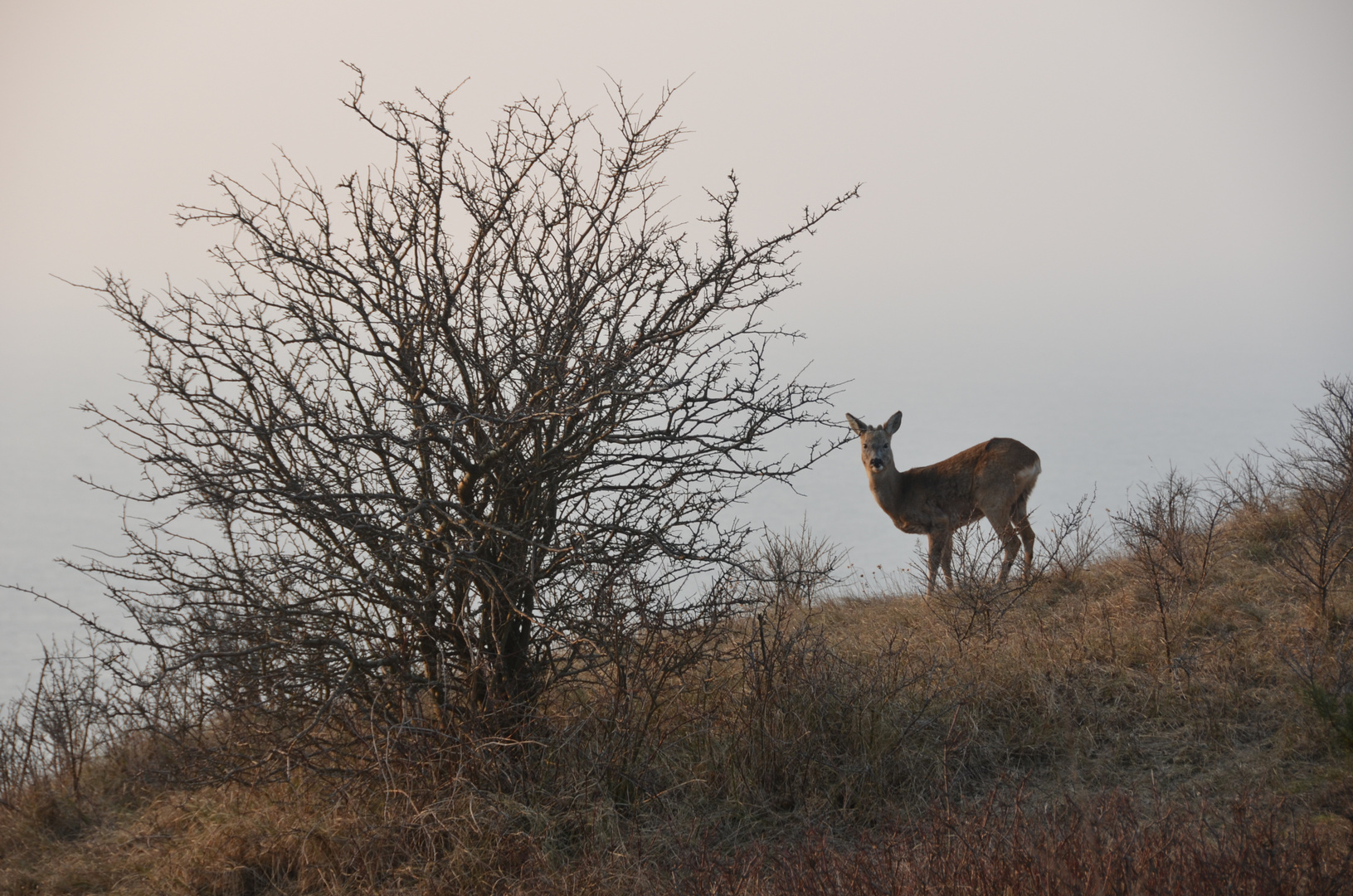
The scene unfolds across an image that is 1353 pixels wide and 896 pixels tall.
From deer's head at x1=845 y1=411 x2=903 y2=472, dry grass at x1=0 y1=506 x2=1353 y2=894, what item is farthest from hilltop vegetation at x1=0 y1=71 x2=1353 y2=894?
deer's head at x1=845 y1=411 x2=903 y2=472

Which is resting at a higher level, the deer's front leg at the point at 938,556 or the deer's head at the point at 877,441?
the deer's head at the point at 877,441

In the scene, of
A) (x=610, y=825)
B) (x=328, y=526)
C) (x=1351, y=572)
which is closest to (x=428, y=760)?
(x=610, y=825)

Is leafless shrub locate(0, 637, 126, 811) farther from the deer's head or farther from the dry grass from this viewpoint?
the deer's head

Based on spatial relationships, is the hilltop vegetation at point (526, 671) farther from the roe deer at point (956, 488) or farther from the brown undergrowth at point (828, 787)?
the roe deer at point (956, 488)

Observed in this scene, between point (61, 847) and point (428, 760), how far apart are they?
3.44 meters

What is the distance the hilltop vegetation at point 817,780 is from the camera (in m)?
3.94

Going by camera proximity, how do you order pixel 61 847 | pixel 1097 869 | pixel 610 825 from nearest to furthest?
pixel 1097 869
pixel 610 825
pixel 61 847

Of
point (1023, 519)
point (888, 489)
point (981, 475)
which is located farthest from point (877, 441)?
point (1023, 519)

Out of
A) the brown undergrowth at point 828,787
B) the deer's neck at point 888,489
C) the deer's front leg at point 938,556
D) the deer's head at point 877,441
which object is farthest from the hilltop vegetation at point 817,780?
the deer's neck at point 888,489

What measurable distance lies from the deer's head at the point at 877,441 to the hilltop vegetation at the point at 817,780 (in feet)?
13.6

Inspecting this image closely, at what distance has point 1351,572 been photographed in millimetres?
7801

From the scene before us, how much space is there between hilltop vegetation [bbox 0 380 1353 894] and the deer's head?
4.14 metres

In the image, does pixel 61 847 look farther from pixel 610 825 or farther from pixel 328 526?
pixel 610 825

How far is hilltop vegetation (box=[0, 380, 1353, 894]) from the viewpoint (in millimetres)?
3936
